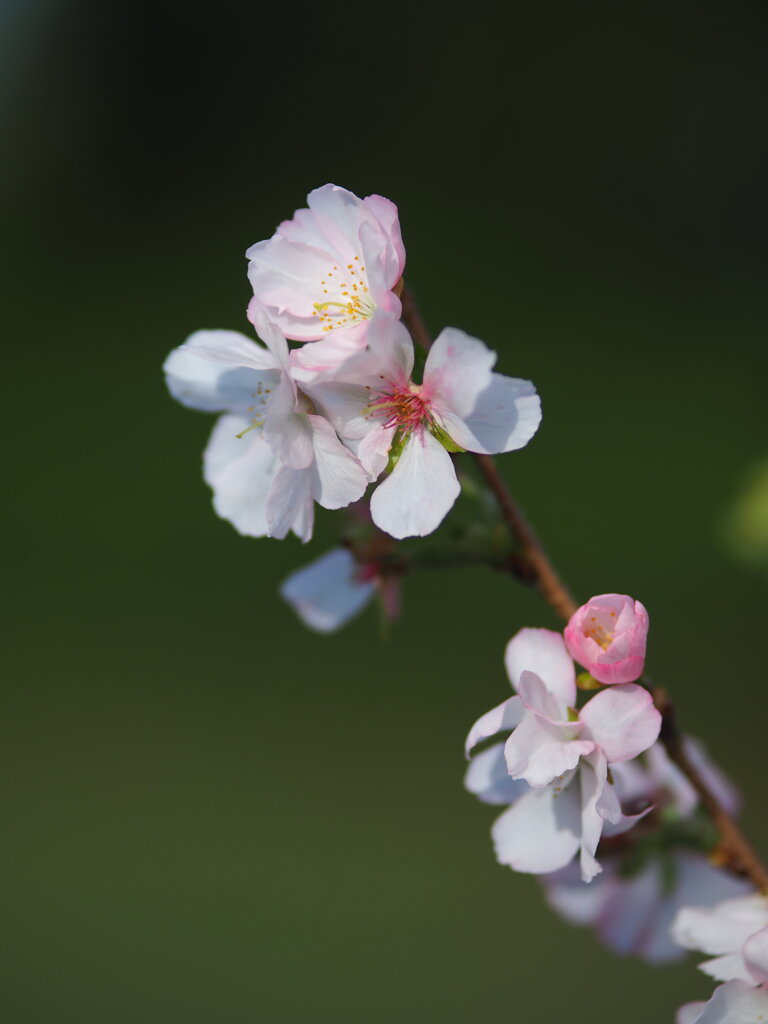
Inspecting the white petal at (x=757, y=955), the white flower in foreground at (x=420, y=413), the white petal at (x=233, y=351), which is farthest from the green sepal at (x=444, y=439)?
the white petal at (x=757, y=955)

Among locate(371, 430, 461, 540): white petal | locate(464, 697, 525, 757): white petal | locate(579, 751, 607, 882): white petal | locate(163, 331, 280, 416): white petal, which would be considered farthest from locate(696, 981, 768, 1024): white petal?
locate(163, 331, 280, 416): white petal

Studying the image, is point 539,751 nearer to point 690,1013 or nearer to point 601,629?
point 601,629

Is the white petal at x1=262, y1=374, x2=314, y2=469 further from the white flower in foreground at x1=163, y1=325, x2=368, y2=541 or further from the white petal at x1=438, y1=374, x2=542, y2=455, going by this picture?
the white petal at x1=438, y1=374, x2=542, y2=455

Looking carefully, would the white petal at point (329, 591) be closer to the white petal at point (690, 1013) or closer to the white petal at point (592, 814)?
the white petal at point (592, 814)

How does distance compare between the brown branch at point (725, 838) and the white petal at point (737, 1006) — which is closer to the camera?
the white petal at point (737, 1006)

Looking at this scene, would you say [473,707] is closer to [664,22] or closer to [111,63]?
[664,22]

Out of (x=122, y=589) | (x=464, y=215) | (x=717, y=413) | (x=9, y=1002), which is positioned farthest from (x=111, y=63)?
(x=9, y=1002)

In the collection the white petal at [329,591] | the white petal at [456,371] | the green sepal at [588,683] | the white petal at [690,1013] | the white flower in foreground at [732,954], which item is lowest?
the white petal at [690,1013]
